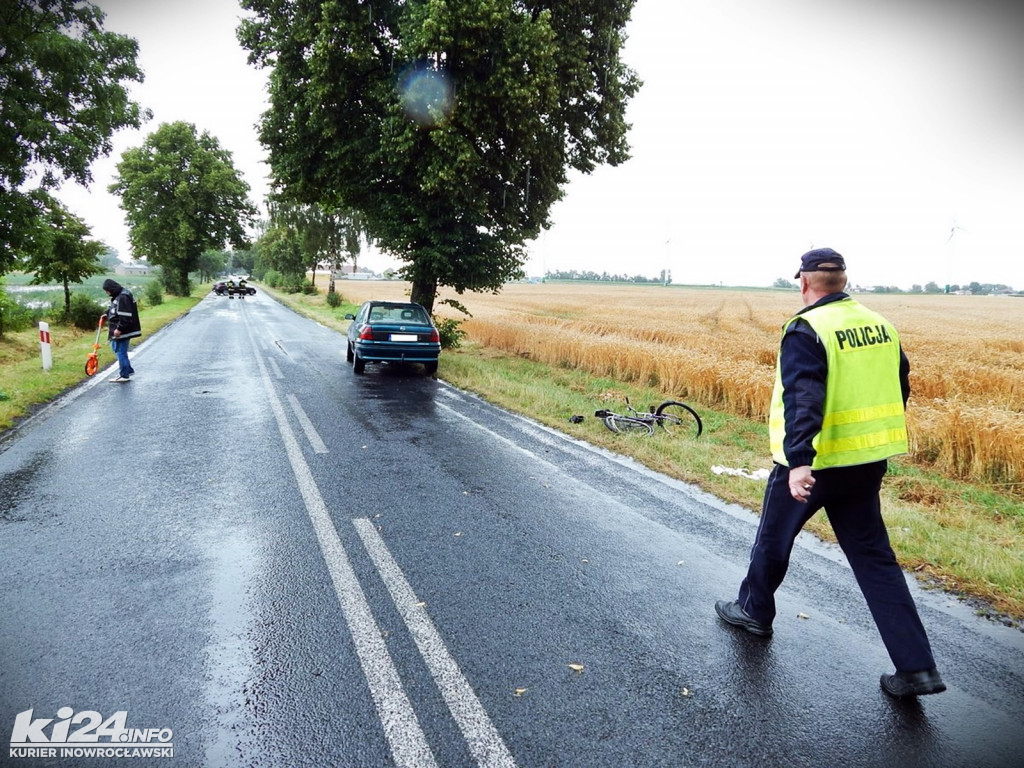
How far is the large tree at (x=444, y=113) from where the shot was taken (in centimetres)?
1180

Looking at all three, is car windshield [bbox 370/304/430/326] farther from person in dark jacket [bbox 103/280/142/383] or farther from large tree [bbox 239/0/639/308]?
person in dark jacket [bbox 103/280/142/383]

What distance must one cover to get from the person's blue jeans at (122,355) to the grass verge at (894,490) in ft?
20.6

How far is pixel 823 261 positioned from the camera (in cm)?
290

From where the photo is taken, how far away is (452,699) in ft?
8.18

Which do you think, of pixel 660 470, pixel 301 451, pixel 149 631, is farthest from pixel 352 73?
pixel 149 631

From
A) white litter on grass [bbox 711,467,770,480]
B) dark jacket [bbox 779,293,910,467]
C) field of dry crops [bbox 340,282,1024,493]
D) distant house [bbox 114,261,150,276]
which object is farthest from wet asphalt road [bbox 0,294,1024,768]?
distant house [bbox 114,261,150,276]

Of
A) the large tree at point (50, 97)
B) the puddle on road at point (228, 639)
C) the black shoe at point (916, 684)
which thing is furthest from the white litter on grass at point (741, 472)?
the large tree at point (50, 97)

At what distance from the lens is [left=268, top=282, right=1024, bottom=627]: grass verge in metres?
4.00

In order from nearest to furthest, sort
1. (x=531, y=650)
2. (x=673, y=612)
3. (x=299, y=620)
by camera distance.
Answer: (x=531, y=650) → (x=299, y=620) → (x=673, y=612)

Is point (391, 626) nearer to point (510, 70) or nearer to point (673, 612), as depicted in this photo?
point (673, 612)

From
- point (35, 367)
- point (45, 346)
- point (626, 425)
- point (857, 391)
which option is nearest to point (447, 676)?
point (857, 391)

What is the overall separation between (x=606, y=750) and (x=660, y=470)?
14.5ft

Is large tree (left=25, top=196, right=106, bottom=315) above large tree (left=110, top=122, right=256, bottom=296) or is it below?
below

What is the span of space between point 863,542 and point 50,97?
17967 mm
